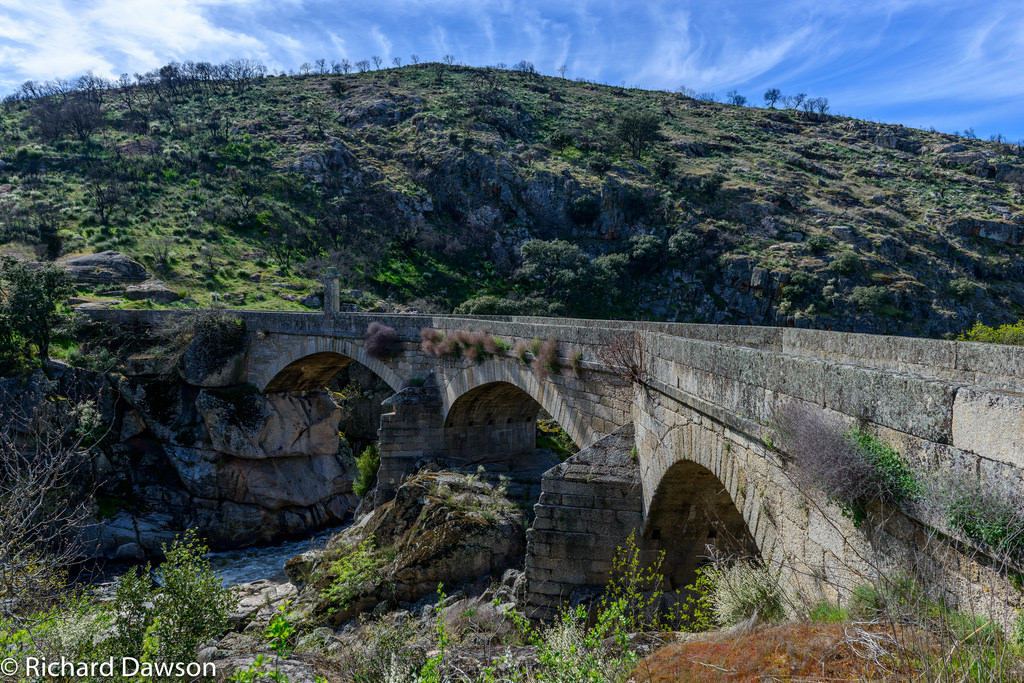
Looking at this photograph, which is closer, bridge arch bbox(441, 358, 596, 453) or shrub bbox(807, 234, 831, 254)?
bridge arch bbox(441, 358, 596, 453)

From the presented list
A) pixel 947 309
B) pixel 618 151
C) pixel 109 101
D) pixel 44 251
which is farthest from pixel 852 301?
pixel 109 101

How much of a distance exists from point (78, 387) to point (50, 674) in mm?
17530

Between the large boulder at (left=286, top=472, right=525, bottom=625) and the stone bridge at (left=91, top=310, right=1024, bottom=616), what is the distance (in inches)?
99.6

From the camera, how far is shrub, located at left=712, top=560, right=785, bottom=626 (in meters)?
4.18

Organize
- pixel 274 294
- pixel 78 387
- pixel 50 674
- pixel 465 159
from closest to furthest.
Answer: pixel 50 674
pixel 78 387
pixel 274 294
pixel 465 159

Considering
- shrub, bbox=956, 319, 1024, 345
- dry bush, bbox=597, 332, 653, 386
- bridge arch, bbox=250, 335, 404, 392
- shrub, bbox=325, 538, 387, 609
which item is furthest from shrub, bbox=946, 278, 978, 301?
shrub, bbox=325, 538, 387, 609

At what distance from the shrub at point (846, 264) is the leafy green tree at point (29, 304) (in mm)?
39076

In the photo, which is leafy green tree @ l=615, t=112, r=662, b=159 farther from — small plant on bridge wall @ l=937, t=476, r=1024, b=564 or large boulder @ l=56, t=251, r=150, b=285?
small plant on bridge wall @ l=937, t=476, r=1024, b=564

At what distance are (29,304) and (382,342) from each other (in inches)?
462

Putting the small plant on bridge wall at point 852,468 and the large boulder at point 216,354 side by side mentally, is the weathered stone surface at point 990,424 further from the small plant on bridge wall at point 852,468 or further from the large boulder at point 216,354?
the large boulder at point 216,354

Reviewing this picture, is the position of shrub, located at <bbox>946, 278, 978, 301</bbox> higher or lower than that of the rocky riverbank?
higher

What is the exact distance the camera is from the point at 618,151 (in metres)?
53.1

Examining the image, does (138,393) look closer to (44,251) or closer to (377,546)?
(377,546)

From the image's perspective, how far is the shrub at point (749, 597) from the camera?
4180 millimetres
